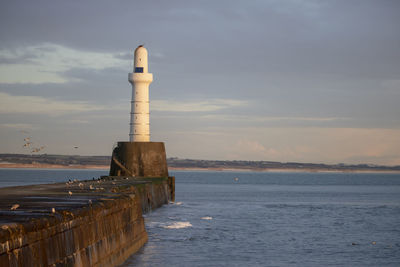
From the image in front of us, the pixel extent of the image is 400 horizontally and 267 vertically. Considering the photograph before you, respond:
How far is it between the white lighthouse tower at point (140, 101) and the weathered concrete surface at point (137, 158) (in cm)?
76

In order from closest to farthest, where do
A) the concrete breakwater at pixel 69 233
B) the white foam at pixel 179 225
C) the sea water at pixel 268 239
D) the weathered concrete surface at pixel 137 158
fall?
the concrete breakwater at pixel 69 233, the sea water at pixel 268 239, the white foam at pixel 179 225, the weathered concrete surface at pixel 137 158

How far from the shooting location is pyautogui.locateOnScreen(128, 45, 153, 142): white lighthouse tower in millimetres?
47375

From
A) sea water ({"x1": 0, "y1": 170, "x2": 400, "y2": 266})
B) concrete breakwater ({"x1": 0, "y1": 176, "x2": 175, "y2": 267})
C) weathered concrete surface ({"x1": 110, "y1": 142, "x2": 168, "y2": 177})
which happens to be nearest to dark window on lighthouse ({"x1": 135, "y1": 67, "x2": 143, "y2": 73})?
weathered concrete surface ({"x1": 110, "y1": 142, "x2": 168, "y2": 177})

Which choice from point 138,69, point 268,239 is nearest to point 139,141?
point 138,69

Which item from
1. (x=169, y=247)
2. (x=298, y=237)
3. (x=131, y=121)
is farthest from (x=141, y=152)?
(x=169, y=247)

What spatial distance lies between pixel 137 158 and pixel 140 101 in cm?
452

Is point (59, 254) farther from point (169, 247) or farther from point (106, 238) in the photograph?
point (169, 247)

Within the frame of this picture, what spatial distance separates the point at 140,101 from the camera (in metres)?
47.3

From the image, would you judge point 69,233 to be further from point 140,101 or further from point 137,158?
point 137,158

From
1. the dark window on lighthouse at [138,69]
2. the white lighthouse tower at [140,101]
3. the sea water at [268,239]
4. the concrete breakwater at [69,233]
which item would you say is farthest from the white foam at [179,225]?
the dark window on lighthouse at [138,69]

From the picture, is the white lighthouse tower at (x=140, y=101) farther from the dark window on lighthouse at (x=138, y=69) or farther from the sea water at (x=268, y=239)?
the sea water at (x=268, y=239)

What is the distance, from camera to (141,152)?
48.0 metres

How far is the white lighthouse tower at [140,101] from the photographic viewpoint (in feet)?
155

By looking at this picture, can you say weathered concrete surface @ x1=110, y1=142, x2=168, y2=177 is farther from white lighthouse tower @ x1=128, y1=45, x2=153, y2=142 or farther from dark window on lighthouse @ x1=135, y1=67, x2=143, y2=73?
dark window on lighthouse @ x1=135, y1=67, x2=143, y2=73
